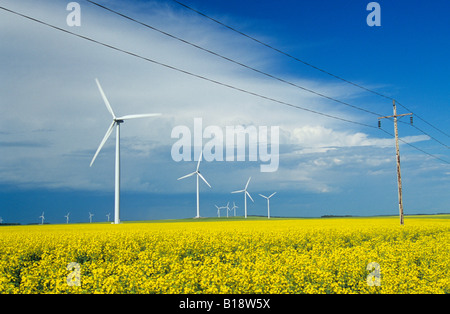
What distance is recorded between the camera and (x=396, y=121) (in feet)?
163

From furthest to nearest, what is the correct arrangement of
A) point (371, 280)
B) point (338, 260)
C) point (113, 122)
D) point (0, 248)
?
point (113, 122), point (0, 248), point (338, 260), point (371, 280)

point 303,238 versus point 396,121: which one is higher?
point 396,121

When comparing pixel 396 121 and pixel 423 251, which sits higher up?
pixel 396 121

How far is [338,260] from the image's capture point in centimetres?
1508

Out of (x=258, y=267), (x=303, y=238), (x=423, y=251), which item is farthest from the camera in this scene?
(x=303, y=238)
